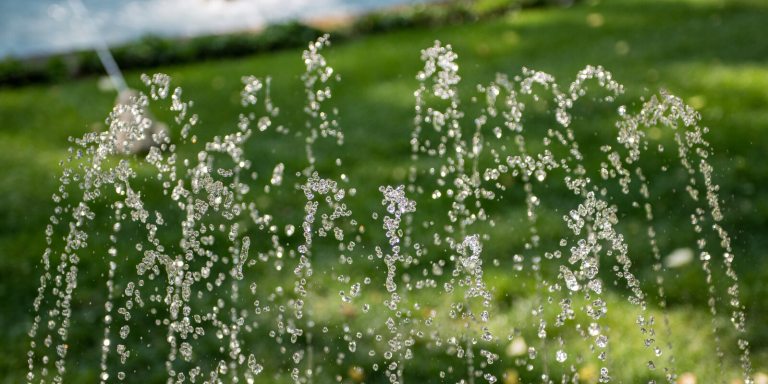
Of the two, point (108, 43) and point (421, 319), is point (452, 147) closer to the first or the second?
point (421, 319)

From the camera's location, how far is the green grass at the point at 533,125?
9.67 feet

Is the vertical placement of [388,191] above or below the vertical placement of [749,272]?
above

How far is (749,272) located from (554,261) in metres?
0.74

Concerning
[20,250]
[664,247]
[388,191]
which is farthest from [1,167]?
[664,247]

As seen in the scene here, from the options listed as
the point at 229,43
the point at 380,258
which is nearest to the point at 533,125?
the point at 380,258

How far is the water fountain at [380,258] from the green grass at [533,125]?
40mm

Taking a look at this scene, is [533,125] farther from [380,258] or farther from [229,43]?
[229,43]

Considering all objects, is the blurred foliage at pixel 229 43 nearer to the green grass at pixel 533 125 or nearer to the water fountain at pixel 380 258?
the green grass at pixel 533 125

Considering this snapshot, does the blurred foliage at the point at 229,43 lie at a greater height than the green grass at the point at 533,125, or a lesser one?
greater

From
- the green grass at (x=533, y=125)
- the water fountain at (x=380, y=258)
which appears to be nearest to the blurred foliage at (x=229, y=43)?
the green grass at (x=533, y=125)

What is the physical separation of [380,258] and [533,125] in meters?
1.65

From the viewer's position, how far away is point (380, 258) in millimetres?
3467

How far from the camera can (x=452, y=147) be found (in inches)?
181

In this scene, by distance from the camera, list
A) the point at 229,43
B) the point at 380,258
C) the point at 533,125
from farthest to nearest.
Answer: the point at 229,43
the point at 533,125
the point at 380,258
